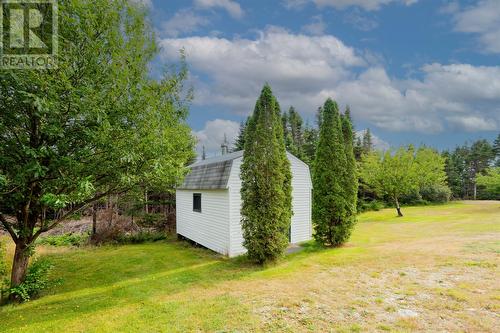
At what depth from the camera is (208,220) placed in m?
11.1

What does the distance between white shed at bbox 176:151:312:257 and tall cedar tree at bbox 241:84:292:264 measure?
1257 mm

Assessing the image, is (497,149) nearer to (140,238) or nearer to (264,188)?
(264,188)

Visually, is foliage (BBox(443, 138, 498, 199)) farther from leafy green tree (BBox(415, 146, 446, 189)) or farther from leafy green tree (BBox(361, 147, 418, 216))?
leafy green tree (BBox(361, 147, 418, 216))

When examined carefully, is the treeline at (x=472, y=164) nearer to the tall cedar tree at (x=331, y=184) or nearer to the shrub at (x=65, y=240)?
the tall cedar tree at (x=331, y=184)

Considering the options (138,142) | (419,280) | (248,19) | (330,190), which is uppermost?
(248,19)

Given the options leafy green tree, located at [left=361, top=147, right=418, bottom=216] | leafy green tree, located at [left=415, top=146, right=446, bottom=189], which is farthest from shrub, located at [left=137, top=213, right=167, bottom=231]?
leafy green tree, located at [left=415, top=146, right=446, bottom=189]

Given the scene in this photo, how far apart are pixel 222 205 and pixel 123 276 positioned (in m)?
4.09

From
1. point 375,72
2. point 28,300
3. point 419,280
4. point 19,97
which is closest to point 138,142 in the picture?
point 19,97

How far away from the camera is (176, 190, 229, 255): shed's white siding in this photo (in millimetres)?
9898

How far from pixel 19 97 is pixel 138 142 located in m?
2.14

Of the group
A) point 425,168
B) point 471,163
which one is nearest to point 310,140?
point 425,168

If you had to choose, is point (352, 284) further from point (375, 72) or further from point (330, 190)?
point (375, 72)

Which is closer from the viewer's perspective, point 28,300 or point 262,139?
point 28,300

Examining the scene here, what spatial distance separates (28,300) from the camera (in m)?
6.16
